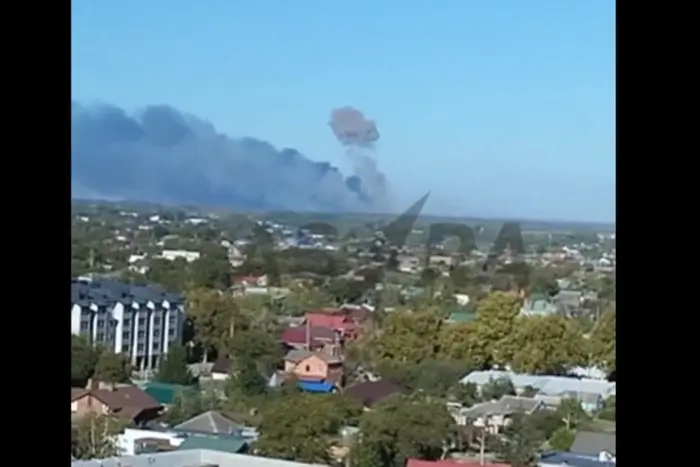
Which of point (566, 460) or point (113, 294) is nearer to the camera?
point (566, 460)

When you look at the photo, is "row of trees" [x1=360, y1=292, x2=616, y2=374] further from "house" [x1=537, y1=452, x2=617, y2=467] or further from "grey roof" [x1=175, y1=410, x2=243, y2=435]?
"grey roof" [x1=175, y1=410, x2=243, y2=435]

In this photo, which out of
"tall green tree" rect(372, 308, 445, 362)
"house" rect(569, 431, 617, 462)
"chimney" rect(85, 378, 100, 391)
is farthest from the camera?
"chimney" rect(85, 378, 100, 391)

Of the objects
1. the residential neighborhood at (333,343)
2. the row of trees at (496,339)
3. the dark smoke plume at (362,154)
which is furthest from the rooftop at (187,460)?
the dark smoke plume at (362,154)

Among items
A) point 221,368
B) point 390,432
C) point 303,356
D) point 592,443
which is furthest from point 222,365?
point 592,443

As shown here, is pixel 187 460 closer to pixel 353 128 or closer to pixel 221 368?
pixel 221 368

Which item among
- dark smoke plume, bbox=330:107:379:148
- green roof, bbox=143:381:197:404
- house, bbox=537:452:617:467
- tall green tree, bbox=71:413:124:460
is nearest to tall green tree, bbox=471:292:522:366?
house, bbox=537:452:617:467
